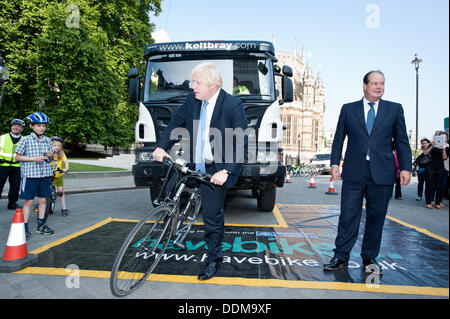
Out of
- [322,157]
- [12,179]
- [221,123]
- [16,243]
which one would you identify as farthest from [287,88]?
[322,157]

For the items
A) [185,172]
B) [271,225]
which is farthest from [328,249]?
[185,172]

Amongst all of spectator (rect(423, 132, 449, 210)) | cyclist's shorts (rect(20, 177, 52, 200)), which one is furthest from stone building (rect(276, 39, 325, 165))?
cyclist's shorts (rect(20, 177, 52, 200))

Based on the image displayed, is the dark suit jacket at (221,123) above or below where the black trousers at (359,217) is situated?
above

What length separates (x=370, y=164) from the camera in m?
3.20

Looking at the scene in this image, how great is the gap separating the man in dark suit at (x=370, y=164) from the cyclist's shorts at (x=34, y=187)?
405 cm

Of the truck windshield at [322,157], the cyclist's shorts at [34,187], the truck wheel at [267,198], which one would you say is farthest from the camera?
the truck windshield at [322,157]

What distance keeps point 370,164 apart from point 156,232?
7.49ft

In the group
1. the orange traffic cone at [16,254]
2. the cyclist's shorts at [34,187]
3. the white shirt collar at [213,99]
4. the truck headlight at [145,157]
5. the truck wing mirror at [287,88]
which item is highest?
the truck wing mirror at [287,88]

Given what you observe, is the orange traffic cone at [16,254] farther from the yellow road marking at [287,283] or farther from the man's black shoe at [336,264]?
the man's black shoe at [336,264]

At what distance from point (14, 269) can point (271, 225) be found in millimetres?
3700

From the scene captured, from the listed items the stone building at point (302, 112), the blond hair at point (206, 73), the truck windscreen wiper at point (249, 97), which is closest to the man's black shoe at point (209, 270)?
the blond hair at point (206, 73)

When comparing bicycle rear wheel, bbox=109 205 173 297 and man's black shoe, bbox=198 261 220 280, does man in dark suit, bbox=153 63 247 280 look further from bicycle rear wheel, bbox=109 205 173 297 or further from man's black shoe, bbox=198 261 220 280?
bicycle rear wheel, bbox=109 205 173 297

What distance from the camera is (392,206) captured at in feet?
26.6

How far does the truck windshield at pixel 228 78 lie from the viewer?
546 centimetres
